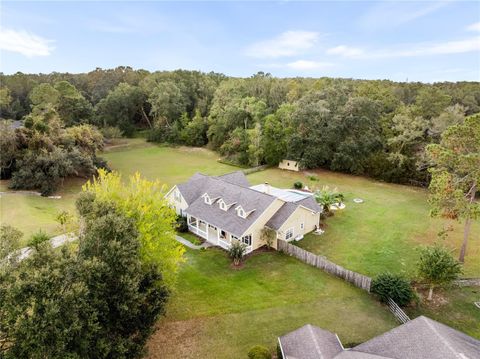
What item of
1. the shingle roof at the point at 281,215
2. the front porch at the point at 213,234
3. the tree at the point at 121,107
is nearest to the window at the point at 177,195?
the front porch at the point at 213,234

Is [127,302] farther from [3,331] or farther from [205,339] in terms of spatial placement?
[205,339]

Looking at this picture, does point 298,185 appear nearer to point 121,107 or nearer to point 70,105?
point 70,105

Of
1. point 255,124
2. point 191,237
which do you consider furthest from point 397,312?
point 255,124

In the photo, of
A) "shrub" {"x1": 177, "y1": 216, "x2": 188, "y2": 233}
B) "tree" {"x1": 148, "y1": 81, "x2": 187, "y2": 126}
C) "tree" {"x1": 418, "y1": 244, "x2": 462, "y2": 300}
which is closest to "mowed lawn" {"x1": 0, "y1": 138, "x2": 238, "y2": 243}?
"tree" {"x1": 148, "y1": 81, "x2": 187, "y2": 126}

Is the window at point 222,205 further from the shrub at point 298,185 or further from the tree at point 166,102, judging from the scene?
the tree at point 166,102

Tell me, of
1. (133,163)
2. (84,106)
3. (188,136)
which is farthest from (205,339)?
(84,106)

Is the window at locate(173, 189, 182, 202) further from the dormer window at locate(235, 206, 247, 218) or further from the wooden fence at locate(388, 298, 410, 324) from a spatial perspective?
the wooden fence at locate(388, 298, 410, 324)
